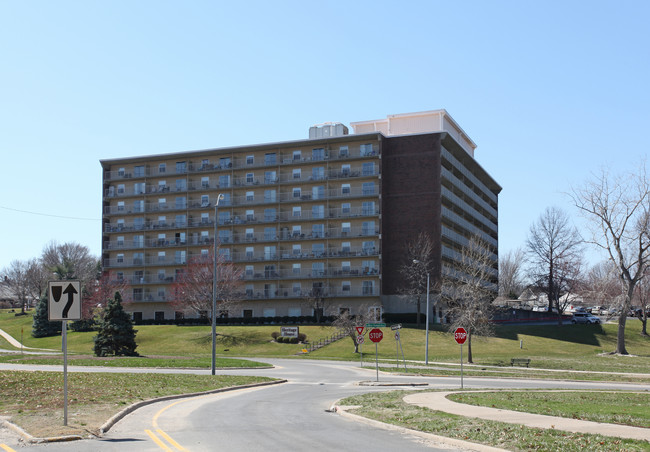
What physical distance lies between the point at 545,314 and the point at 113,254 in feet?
219

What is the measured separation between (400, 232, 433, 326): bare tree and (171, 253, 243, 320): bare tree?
2149 cm

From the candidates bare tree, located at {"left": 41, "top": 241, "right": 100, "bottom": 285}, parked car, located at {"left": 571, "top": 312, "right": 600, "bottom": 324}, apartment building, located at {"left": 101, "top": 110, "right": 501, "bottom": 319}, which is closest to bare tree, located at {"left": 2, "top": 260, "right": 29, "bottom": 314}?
bare tree, located at {"left": 41, "top": 241, "right": 100, "bottom": 285}

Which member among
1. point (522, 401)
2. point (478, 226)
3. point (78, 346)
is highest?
point (478, 226)

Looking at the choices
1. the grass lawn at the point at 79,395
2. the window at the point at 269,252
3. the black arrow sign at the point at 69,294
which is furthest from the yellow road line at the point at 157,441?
the window at the point at 269,252

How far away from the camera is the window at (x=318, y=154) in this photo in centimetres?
9312

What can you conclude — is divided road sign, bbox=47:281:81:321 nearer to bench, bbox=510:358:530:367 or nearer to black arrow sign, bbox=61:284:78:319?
black arrow sign, bbox=61:284:78:319

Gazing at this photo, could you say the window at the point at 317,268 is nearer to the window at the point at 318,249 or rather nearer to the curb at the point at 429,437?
the window at the point at 318,249

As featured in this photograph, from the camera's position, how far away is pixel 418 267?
271ft

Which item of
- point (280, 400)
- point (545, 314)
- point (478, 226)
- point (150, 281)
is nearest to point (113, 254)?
point (150, 281)

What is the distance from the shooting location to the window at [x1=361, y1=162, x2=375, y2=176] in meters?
89.2

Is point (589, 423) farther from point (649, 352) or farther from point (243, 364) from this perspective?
point (649, 352)

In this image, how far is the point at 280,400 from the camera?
23188mm

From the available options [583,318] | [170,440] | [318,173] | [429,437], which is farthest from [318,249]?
[170,440]

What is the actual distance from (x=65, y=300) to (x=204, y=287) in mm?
67605
